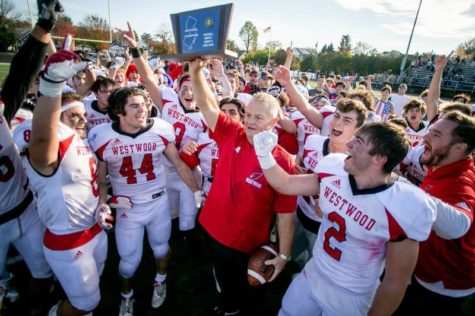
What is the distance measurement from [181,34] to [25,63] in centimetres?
134

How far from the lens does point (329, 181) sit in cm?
204

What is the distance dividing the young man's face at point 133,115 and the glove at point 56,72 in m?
1.08

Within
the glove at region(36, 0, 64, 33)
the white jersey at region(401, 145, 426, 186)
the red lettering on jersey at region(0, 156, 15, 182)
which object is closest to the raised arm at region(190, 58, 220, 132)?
the glove at region(36, 0, 64, 33)

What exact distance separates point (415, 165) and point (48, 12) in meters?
4.06

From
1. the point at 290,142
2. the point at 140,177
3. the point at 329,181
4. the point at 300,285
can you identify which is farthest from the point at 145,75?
the point at 300,285

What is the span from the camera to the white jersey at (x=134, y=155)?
9.05 ft

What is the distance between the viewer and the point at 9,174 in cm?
237

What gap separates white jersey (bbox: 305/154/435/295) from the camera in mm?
1612

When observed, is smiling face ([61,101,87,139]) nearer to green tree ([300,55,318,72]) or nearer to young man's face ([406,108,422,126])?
young man's face ([406,108,422,126])

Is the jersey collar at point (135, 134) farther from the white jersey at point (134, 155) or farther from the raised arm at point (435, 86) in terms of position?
the raised arm at point (435, 86)

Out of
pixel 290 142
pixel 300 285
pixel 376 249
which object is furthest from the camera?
pixel 290 142

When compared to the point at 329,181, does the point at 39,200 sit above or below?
below

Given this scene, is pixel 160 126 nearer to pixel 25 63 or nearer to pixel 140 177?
pixel 140 177

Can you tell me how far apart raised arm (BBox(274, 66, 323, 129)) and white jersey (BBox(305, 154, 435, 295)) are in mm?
1714
